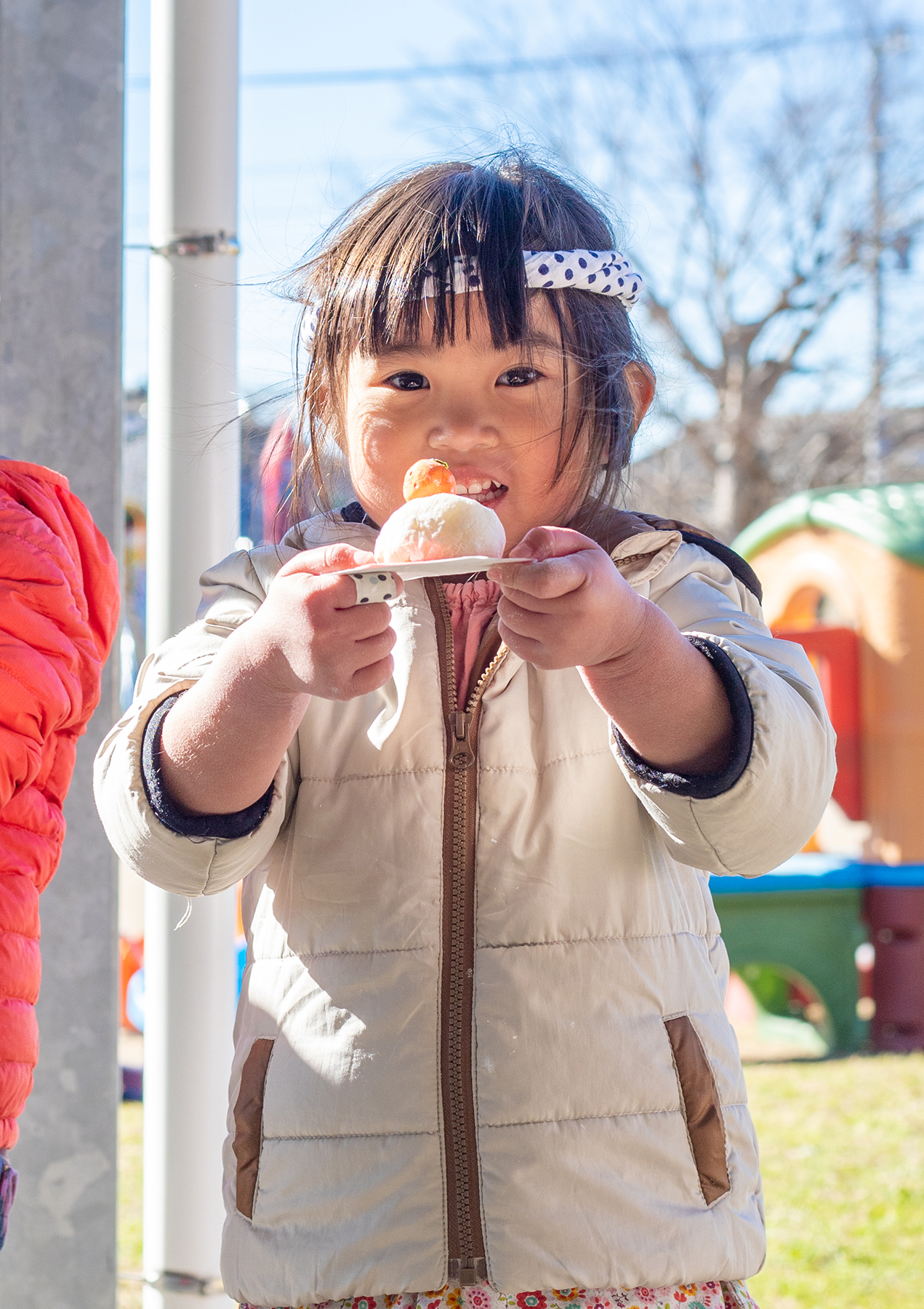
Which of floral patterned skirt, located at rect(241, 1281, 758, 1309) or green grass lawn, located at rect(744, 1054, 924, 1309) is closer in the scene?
floral patterned skirt, located at rect(241, 1281, 758, 1309)

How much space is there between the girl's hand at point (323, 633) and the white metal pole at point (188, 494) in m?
1.10

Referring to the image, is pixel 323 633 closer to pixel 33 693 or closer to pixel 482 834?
pixel 482 834

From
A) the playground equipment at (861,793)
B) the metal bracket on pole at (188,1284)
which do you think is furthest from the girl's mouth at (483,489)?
the playground equipment at (861,793)

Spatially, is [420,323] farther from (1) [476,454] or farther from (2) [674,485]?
(2) [674,485]

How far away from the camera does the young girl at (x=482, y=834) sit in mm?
1274

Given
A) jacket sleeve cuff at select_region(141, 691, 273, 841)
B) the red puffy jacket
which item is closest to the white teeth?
jacket sleeve cuff at select_region(141, 691, 273, 841)

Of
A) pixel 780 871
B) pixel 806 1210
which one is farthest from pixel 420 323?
pixel 780 871

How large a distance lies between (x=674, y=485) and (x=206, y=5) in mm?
14179

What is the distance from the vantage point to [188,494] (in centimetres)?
231

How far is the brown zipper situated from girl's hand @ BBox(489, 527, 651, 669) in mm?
269

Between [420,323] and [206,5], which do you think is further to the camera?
[206,5]

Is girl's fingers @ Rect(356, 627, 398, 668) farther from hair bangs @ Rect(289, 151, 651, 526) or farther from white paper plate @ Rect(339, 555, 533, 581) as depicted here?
hair bangs @ Rect(289, 151, 651, 526)

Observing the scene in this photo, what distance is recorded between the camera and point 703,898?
1490mm

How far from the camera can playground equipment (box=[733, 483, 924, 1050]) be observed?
20.3 feet
